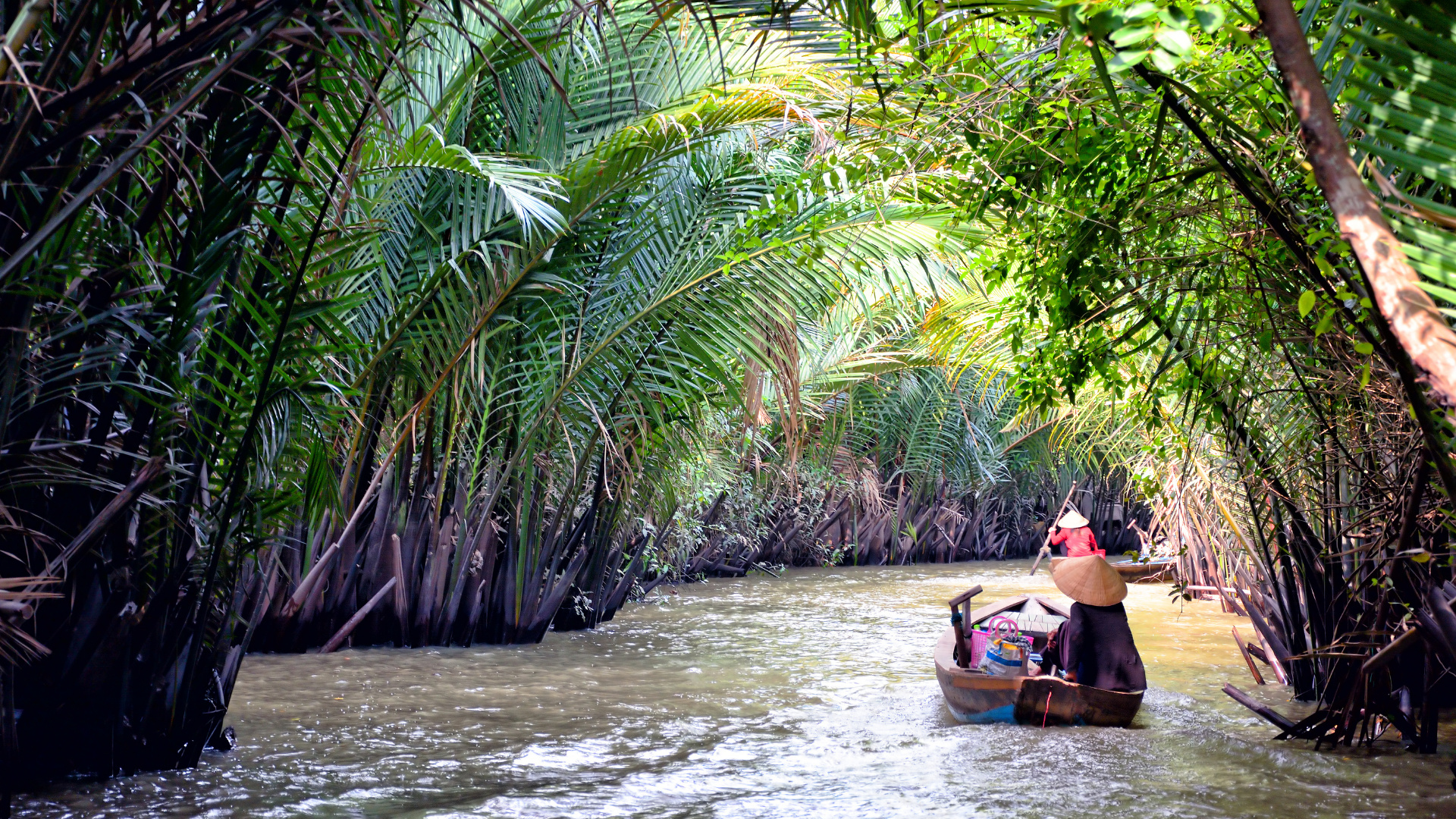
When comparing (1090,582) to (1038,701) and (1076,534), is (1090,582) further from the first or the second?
(1076,534)

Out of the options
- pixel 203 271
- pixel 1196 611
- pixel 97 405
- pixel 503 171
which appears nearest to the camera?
pixel 203 271

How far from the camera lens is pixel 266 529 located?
17.4 ft

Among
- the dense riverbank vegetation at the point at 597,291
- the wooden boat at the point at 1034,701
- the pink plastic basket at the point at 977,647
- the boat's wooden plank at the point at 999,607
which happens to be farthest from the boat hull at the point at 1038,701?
the boat's wooden plank at the point at 999,607

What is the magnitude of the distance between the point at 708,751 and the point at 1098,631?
2681 mm

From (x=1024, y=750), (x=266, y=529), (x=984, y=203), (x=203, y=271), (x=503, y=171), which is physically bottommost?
(x=1024, y=750)

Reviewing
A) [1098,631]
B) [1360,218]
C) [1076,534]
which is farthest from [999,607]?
[1360,218]

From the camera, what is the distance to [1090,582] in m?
7.28

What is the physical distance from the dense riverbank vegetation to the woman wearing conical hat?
3.19 ft

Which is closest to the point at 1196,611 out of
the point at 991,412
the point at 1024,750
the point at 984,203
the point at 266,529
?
the point at 991,412

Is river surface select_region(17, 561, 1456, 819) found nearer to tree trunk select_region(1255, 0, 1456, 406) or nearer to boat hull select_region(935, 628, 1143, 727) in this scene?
boat hull select_region(935, 628, 1143, 727)

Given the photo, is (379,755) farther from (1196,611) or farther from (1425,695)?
(1196,611)

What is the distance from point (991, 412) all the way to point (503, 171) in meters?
14.6

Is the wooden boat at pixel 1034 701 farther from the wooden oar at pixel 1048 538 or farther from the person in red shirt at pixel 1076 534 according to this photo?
the person in red shirt at pixel 1076 534

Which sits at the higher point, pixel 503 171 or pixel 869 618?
pixel 503 171
